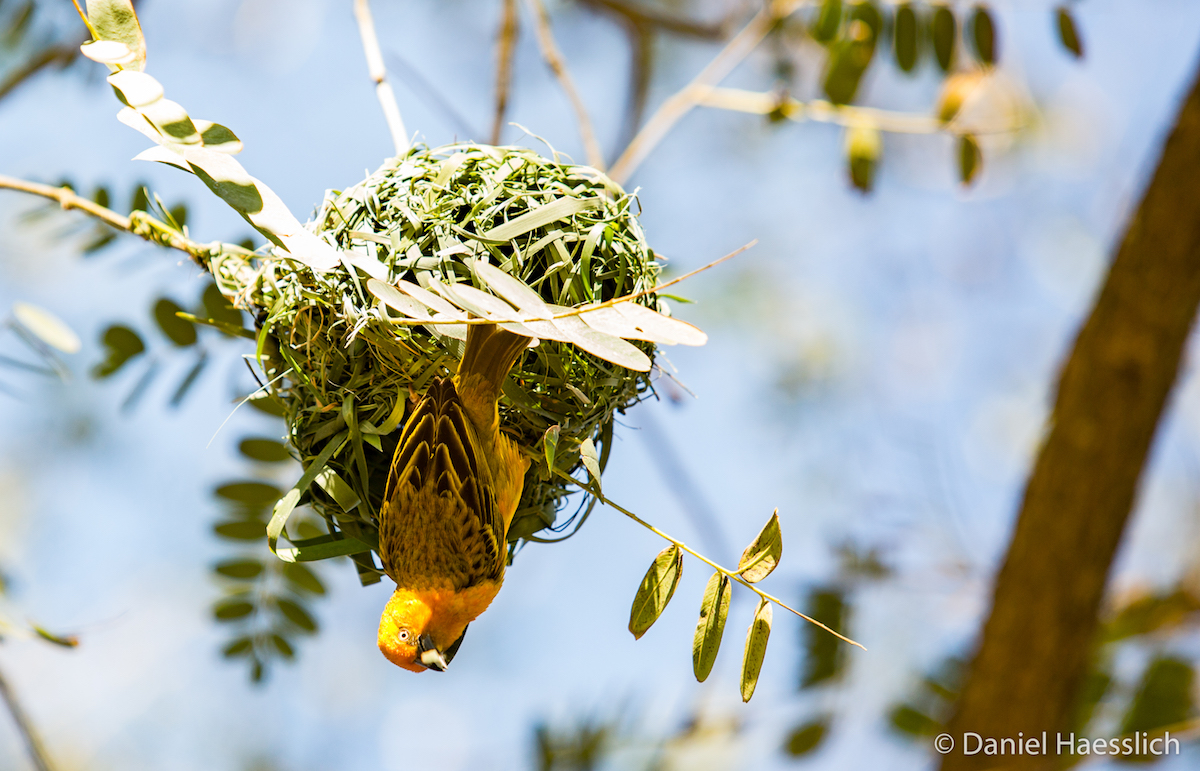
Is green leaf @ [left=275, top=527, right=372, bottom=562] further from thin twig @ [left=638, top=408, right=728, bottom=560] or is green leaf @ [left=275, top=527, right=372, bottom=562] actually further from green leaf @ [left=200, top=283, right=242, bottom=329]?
thin twig @ [left=638, top=408, right=728, bottom=560]

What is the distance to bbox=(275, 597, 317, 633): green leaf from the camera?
141 cm

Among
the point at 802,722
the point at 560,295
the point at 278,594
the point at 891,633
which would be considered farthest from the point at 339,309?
the point at 891,633

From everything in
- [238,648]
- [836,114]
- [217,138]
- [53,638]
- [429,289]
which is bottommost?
[238,648]

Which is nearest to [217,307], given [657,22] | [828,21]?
[828,21]

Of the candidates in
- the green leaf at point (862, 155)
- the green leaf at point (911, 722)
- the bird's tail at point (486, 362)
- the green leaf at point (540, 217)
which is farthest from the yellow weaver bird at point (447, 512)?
the green leaf at point (911, 722)

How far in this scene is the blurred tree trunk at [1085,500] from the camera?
2.15 metres

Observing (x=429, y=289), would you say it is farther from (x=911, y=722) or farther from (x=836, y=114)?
(x=911, y=722)

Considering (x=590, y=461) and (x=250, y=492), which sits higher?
(x=590, y=461)

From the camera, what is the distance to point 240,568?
4.55 ft

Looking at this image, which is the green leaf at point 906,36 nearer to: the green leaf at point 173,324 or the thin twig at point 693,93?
the thin twig at point 693,93

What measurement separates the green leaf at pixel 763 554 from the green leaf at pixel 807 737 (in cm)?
152

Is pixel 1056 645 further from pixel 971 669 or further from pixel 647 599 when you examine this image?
pixel 647 599

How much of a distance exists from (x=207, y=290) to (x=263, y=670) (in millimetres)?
675

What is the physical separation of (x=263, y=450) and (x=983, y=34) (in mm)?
1456
